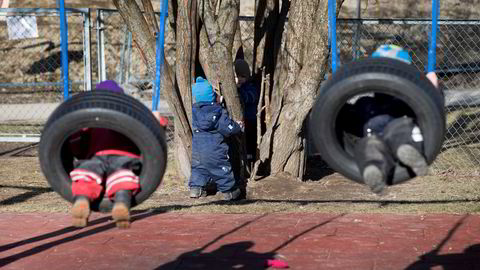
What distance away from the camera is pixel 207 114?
8633 mm

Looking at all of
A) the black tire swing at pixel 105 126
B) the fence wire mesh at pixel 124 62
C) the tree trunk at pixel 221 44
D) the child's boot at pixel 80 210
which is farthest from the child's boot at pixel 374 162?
the fence wire mesh at pixel 124 62

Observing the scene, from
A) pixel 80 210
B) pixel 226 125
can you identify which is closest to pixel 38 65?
pixel 226 125

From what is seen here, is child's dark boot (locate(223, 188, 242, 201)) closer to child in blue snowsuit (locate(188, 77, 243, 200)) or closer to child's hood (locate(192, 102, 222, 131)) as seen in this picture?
child in blue snowsuit (locate(188, 77, 243, 200))

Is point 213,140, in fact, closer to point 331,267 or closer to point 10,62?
point 331,267

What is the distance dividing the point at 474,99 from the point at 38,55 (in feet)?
30.9

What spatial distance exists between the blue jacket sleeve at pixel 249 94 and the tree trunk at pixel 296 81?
0.82ft

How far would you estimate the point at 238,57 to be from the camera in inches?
402

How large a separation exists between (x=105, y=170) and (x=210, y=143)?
11.8 feet

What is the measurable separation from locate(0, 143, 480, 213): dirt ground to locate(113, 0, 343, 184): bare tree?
365mm

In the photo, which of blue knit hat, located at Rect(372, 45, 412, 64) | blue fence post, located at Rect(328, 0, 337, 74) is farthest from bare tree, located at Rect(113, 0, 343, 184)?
blue knit hat, located at Rect(372, 45, 412, 64)

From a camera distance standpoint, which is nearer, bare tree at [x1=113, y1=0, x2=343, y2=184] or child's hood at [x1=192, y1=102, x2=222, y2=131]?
child's hood at [x1=192, y1=102, x2=222, y2=131]

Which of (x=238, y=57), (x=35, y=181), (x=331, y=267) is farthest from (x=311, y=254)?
(x=35, y=181)

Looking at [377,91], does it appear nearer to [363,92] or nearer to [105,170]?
[363,92]

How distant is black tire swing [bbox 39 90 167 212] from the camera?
4910 millimetres
